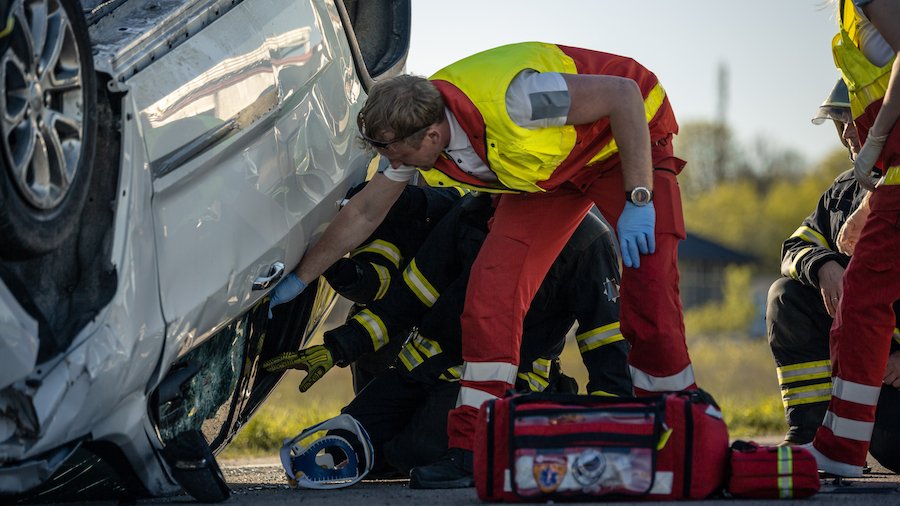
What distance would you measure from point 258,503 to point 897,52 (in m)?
2.34

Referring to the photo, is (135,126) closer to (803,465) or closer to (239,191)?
(239,191)

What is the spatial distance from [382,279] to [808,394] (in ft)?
5.38

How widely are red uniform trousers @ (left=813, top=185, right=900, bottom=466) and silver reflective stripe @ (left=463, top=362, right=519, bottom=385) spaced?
1.04 metres

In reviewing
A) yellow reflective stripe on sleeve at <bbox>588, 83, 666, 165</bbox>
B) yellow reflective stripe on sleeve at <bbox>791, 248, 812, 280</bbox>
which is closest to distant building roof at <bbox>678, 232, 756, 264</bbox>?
yellow reflective stripe on sleeve at <bbox>791, 248, 812, 280</bbox>

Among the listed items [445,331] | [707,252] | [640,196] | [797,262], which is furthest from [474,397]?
[707,252]

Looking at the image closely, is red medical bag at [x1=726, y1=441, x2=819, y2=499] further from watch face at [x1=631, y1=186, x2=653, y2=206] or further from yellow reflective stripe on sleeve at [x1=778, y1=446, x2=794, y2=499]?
watch face at [x1=631, y1=186, x2=653, y2=206]

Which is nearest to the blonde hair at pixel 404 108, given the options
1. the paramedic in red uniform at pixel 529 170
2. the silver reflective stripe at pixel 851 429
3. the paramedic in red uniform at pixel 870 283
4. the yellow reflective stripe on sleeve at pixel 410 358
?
the paramedic in red uniform at pixel 529 170

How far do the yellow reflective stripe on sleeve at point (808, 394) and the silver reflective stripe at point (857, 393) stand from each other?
26.4 inches

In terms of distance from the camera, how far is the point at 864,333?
399cm

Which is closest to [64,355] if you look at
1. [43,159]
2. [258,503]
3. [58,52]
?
[43,159]

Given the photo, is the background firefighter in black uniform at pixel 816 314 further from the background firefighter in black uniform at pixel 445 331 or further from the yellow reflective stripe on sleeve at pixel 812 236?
the background firefighter in black uniform at pixel 445 331

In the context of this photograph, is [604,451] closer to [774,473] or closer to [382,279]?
[774,473]

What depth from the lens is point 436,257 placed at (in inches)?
188

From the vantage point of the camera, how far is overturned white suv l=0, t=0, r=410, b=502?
2.83 metres
